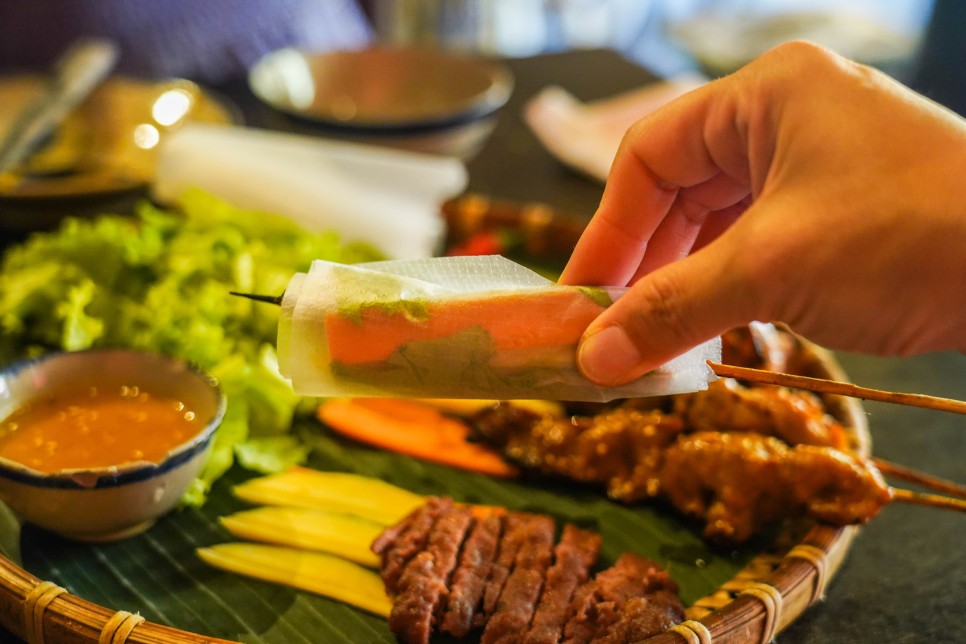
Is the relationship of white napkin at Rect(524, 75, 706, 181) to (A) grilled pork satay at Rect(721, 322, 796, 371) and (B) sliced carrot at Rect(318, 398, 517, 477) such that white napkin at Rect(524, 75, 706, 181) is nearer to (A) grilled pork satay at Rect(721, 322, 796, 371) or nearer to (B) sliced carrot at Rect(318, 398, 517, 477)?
(A) grilled pork satay at Rect(721, 322, 796, 371)

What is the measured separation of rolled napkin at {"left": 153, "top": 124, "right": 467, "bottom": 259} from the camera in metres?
3.35

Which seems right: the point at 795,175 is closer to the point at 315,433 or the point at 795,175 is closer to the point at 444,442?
the point at 444,442

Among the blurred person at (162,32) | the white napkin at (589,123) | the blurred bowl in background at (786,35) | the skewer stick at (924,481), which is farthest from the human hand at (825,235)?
the blurred bowl in background at (786,35)

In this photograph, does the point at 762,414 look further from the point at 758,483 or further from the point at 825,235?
the point at 825,235

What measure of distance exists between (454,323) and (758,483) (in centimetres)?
94

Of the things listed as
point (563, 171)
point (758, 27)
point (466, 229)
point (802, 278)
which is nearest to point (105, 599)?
point (802, 278)

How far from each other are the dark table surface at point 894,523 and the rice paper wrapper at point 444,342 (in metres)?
0.80

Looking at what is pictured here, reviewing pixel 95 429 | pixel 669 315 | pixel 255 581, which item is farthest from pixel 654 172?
pixel 95 429

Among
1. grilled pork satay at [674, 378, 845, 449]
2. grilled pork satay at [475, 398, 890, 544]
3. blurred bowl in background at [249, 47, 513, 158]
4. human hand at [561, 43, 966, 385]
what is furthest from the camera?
blurred bowl in background at [249, 47, 513, 158]

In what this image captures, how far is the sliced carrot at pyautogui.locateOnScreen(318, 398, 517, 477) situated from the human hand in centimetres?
100

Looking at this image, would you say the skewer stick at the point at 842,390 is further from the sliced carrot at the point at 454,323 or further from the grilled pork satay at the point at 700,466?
the grilled pork satay at the point at 700,466

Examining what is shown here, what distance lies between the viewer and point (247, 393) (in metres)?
2.58

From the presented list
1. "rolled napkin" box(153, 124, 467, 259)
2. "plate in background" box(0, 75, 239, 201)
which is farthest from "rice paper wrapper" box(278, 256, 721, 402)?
"plate in background" box(0, 75, 239, 201)

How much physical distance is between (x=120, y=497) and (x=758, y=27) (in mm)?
6752
